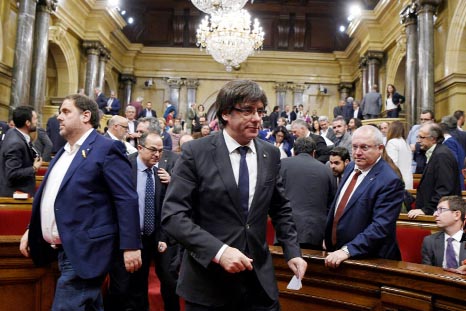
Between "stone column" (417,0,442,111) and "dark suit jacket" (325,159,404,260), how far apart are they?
29.5 ft

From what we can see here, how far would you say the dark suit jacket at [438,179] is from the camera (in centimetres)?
411

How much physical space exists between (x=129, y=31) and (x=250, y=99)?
62.0 ft

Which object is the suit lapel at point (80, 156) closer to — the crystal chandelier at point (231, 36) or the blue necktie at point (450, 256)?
the blue necktie at point (450, 256)

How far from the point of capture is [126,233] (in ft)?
7.54

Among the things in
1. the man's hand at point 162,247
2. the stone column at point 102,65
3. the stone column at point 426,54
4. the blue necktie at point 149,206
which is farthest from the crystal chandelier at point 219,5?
the man's hand at point 162,247

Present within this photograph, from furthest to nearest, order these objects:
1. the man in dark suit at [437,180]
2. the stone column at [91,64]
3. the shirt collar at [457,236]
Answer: the stone column at [91,64] < the man in dark suit at [437,180] < the shirt collar at [457,236]

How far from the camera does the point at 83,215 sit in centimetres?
229

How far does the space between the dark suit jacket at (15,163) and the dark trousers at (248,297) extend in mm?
2870

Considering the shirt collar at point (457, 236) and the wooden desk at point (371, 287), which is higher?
the shirt collar at point (457, 236)

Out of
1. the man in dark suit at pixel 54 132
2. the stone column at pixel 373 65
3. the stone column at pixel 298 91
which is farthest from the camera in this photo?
the stone column at pixel 298 91

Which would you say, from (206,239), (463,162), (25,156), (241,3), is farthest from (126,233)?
(241,3)

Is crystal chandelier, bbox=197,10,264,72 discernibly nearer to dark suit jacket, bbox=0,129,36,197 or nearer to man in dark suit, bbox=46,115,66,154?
man in dark suit, bbox=46,115,66,154

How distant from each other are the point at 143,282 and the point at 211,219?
4.89ft

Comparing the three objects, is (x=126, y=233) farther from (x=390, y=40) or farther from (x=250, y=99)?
(x=390, y=40)
